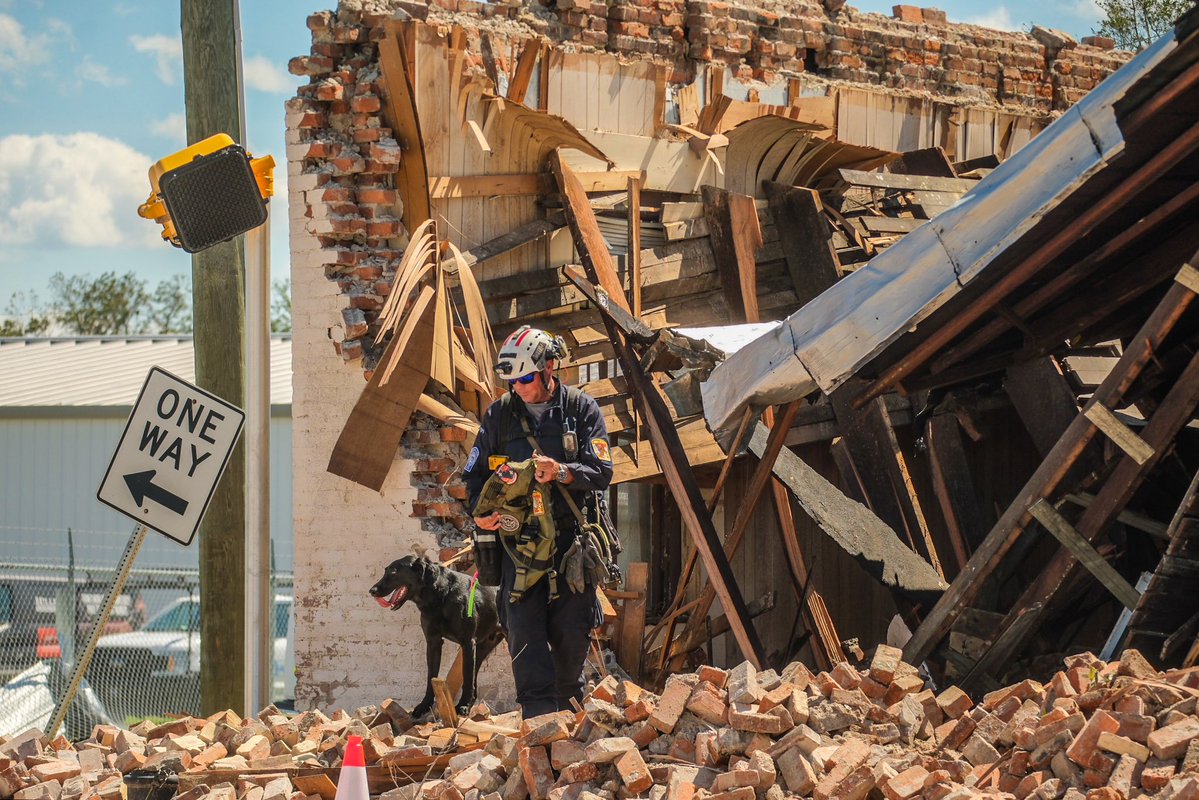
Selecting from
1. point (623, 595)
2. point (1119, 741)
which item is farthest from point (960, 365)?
point (1119, 741)

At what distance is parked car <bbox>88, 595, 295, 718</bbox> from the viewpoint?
39.2ft

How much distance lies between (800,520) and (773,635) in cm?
87

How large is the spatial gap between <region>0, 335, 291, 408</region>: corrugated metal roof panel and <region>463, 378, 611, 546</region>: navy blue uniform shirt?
1691cm

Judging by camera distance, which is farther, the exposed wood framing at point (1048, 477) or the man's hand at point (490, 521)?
the man's hand at point (490, 521)

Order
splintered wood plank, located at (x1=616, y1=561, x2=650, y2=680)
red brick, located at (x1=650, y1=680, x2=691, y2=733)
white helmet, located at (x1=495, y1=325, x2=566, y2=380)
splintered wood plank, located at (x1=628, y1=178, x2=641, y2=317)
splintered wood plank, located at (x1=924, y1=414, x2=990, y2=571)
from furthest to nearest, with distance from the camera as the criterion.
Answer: splintered wood plank, located at (x1=628, y1=178, x2=641, y2=317) < splintered wood plank, located at (x1=924, y1=414, x2=990, y2=571) < splintered wood plank, located at (x1=616, y1=561, x2=650, y2=680) < white helmet, located at (x1=495, y1=325, x2=566, y2=380) < red brick, located at (x1=650, y1=680, x2=691, y2=733)

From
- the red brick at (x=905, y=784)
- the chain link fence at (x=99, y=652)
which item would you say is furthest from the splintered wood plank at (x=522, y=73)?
the red brick at (x=905, y=784)

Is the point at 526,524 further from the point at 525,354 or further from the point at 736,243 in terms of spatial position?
the point at 736,243

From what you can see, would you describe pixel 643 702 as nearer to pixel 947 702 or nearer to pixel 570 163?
pixel 947 702

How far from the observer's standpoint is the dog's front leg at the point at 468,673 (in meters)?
7.66

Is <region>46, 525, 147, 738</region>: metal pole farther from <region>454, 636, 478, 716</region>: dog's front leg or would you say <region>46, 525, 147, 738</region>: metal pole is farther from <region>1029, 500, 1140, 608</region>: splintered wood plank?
<region>1029, 500, 1140, 608</region>: splintered wood plank

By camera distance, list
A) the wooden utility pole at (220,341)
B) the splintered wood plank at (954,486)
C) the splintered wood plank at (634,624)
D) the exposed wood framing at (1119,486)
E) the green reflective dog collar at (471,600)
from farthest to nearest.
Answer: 1. the splintered wood plank at (954,486)
2. the splintered wood plank at (634,624)
3. the green reflective dog collar at (471,600)
4. the wooden utility pole at (220,341)
5. the exposed wood framing at (1119,486)

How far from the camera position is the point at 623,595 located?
8.56 meters

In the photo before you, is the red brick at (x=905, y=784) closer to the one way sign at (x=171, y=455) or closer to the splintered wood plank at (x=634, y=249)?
the one way sign at (x=171, y=455)

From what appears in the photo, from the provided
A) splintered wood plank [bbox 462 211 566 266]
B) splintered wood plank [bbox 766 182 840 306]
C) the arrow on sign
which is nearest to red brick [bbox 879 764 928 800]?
the arrow on sign
